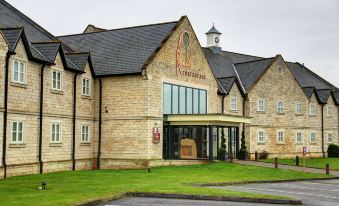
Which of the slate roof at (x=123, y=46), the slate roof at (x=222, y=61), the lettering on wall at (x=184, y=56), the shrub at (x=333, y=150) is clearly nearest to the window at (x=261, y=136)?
the slate roof at (x=222, y=61)

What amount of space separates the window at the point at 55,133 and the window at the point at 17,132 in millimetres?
2943

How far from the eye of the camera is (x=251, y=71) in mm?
48938

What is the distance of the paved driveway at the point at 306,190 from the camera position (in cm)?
2034

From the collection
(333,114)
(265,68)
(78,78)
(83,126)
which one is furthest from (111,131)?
(333,114)

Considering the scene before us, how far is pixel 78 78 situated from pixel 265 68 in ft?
66.3

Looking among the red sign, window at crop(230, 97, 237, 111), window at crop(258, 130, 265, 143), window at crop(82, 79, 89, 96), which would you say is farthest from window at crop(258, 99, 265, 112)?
window at crop(82, 79, 89, 96)

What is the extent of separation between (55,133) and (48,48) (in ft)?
16.6

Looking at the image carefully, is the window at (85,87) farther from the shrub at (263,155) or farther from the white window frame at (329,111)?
the white window frame at (329,111)

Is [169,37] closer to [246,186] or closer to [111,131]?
[111,131]

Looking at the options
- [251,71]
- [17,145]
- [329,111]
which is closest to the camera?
[17,145]

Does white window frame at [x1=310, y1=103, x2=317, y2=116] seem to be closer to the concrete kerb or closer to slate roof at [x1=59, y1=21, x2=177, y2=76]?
slate roof at [x1=59, y1=21, x2=177, y2=76]

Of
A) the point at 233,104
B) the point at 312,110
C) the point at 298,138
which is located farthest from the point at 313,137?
the point at 233,104

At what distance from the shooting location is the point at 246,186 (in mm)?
25203

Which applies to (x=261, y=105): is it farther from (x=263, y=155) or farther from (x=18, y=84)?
(x=18, y=84)
